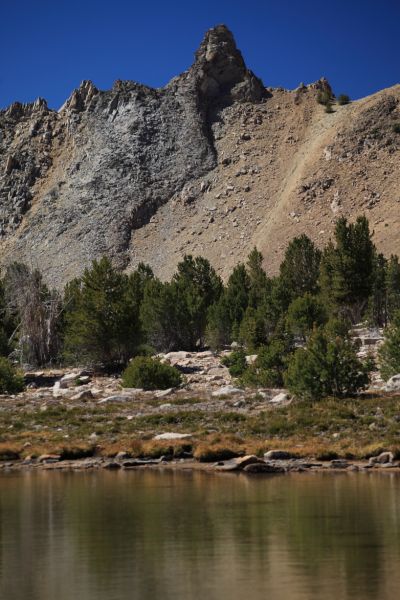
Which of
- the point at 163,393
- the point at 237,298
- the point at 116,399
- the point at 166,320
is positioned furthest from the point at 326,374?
the point at 237,298

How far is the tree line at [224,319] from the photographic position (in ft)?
115

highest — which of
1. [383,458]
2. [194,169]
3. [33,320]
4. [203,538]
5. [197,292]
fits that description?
[194,169]

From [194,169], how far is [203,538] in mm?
123458

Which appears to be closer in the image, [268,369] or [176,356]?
[268,369]

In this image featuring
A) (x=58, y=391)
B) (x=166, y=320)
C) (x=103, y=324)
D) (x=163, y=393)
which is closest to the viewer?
(x=163, y=393)

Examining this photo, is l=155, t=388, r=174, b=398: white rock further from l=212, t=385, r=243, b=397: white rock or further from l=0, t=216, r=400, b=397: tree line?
l=0, t=216, r=400, b=397: tree line

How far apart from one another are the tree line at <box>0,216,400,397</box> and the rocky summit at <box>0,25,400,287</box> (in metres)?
29.6

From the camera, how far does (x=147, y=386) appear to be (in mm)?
38750

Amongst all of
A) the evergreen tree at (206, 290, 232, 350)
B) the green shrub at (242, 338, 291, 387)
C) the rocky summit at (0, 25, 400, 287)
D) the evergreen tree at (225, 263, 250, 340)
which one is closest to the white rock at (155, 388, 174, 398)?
the green shrub at (242, 338, 291, 387)

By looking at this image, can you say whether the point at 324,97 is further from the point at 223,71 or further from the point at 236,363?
the point at 236,363

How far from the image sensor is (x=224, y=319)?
65.1 m

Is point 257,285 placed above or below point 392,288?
above

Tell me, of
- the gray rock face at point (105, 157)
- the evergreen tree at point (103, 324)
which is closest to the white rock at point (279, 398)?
the evergreen tree at point (103, 324)

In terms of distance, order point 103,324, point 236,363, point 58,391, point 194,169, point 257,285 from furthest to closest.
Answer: point 194,169 → point 257,285 → point 103,324 → point 236,363 → point 58,391
